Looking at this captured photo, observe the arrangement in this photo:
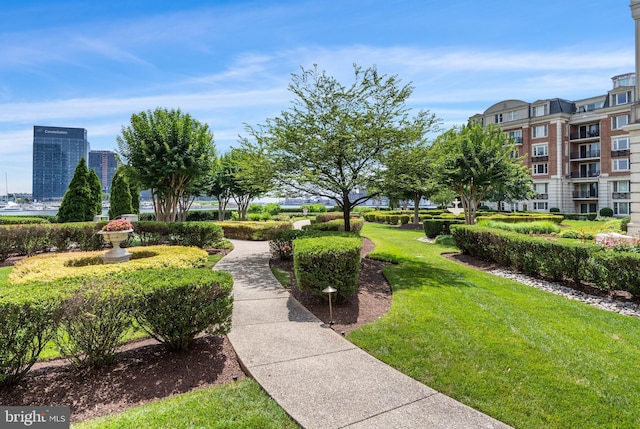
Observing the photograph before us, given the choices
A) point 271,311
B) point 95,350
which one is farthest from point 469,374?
point 95,350

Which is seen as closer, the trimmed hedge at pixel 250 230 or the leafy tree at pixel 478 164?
the trimmed hedge at pixel 250 230

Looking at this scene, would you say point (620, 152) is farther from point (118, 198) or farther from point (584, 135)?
point (118, 198)

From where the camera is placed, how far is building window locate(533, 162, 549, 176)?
132ft

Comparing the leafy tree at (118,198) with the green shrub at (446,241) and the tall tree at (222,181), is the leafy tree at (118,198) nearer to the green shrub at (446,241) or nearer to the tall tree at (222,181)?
the tall tree at (222,181)

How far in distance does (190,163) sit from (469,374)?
13.0 m

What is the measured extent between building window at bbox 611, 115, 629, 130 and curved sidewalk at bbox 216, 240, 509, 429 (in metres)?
45.2

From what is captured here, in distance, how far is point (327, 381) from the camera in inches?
141

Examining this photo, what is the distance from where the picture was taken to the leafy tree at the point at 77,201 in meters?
19.1

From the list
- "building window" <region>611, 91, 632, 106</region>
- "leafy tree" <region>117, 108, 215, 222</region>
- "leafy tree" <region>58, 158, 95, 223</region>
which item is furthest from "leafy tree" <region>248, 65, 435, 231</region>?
"building window" <region>611, 91, 632, 106</region>

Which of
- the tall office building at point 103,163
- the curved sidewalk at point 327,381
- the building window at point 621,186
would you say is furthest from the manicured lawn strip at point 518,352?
the tall office building at point 103,163

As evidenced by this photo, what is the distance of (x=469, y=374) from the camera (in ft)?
12.3

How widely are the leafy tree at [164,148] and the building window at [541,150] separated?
4184 centimetres

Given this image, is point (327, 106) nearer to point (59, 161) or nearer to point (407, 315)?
point (407, 315)

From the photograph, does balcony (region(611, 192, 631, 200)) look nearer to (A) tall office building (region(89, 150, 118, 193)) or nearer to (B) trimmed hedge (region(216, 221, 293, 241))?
(B) trimmed hedge (region(216, 221, 293, 241))
